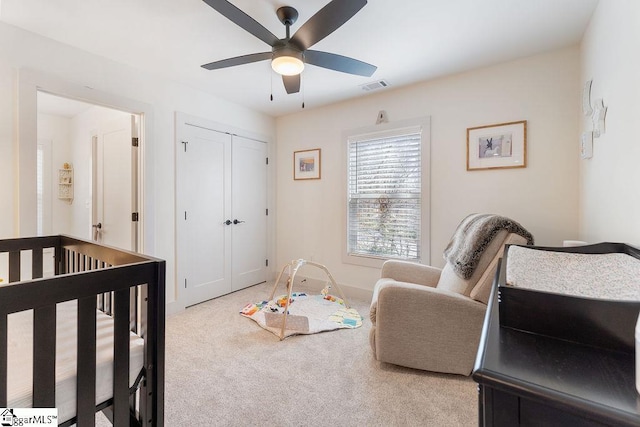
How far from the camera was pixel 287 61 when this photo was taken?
1.89 meters

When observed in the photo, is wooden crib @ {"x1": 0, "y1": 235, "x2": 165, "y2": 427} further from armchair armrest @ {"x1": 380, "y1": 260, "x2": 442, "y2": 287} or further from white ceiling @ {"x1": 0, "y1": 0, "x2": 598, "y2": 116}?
armchair armrest @ {"x1": 380, "y1": 260, "x2": 442, "y2": 287}

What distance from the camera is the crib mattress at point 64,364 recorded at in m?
0.88

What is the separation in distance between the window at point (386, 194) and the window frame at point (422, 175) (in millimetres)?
11

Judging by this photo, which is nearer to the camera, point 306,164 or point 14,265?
point 14,265

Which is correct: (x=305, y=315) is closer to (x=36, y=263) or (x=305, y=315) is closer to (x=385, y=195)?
(x=385, y=195)

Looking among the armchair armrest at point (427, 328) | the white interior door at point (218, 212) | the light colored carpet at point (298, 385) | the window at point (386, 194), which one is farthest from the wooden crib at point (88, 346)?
the window at point (386, 194)

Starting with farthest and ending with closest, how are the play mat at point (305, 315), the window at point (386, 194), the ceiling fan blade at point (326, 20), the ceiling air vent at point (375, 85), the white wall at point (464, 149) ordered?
the window at point (386, 194) → the ceiling air vent at point (375, 85) → the play mat at point (305, 315) → the white wall at point (464, 149) → the ceiling fan blade at point (326, 20)

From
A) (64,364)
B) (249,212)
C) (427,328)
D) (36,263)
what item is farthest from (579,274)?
(249,212)

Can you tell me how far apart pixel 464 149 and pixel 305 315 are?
2.28m

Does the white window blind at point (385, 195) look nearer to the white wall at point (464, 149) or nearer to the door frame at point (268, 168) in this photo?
the white wall at point (464, 149)

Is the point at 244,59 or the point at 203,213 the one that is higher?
the point at 244,59

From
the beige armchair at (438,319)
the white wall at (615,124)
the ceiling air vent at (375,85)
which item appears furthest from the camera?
the ceiling air vent at (375,85)

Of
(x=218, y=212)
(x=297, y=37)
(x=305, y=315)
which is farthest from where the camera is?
(x=218, y=212)

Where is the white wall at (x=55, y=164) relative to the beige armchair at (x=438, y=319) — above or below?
above
